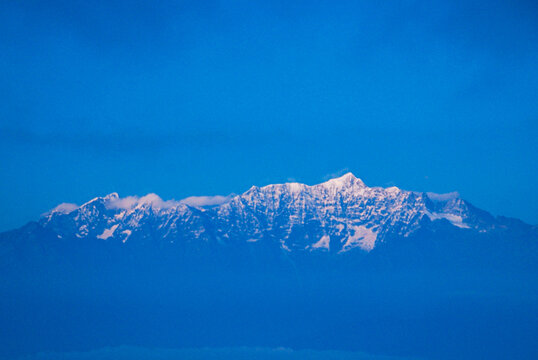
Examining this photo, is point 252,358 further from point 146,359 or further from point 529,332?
point 529,332

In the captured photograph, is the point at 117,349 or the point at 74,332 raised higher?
the point at 74,332

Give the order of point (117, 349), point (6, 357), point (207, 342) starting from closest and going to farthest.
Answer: point (6, 357) → point (117, 349) → point (207, 342)

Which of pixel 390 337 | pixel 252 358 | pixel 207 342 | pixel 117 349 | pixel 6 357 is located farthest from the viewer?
pixel 390 337

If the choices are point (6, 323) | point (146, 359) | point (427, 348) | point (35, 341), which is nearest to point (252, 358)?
point (146, 359)

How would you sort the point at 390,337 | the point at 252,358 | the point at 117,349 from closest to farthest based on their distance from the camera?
the point at 252,358, the point at 117,349, the point at 390,337

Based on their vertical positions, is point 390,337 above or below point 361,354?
above

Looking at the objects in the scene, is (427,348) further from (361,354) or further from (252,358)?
(252,358)

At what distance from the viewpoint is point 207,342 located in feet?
575

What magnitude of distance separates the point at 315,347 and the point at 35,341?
270 feet

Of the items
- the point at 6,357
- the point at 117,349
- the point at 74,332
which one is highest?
the point at 74,332

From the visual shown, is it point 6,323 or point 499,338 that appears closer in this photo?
point 499,338

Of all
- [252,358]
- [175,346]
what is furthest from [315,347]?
[175,346]

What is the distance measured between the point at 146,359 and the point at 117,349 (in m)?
21.1

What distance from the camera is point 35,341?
545ft
